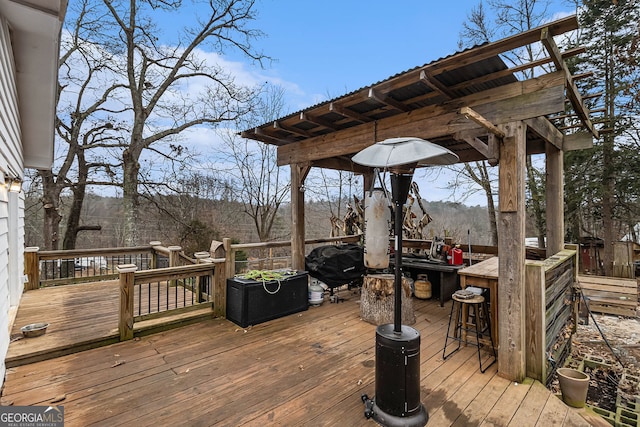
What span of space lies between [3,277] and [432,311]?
216 inches

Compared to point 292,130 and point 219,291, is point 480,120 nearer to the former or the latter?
point 292,130

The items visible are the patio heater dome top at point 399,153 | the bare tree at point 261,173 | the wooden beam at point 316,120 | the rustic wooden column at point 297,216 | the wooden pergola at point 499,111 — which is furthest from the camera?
the bare tree at point 261,173

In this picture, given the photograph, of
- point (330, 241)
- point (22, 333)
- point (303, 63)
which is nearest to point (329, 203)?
point (303, 63)

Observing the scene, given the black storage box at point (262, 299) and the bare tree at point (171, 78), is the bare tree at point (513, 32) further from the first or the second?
the black storage box at point (262, 299)

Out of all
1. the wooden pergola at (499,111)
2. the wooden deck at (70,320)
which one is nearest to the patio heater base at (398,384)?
the wooden pergola at (499,111)

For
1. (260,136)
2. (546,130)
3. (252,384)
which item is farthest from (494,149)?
(260,136)

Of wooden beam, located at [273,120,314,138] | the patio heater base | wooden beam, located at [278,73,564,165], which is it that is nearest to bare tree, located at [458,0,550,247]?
wooden beam, located at [278,73,564,165]

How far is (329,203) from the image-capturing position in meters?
14.9

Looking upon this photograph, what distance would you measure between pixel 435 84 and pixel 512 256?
1.82 m

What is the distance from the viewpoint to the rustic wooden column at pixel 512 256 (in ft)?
9.03

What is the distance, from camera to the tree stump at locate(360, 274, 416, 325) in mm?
4094

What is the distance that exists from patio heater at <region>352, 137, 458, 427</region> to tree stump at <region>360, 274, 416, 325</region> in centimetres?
177

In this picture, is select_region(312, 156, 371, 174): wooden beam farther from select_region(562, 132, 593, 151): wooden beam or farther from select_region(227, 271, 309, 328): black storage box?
select_region(562, 132, 593, 151): wooden beam

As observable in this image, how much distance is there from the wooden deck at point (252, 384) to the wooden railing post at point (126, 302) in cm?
16
